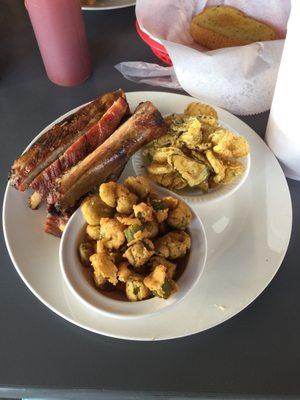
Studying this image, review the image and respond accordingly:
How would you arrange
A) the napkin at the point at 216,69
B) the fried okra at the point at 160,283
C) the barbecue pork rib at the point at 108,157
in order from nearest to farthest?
→ the fried okra at the point at 160,283, the barbecue pork rib at the point at 108,157, the napkin at the point at 216,69

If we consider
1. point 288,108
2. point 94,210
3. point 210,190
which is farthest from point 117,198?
point 288,108

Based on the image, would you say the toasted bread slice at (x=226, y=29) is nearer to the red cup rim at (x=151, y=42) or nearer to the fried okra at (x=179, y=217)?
the red cup rim at (x=151, y=42)

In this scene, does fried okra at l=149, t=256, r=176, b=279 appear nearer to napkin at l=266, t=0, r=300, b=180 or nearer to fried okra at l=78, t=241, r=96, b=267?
fried okra at l=78, t=241, r=96, b=267

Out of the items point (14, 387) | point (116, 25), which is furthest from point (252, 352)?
point (116, 25)

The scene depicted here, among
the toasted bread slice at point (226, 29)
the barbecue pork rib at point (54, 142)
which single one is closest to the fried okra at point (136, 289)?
the barbecue pork rib at point (54, 142)

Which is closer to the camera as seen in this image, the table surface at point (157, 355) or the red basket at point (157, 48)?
the table surface at point (157, 355)

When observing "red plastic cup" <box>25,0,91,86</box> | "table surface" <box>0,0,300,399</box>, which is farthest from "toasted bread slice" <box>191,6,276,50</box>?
"table surface" <box>0,0,300,399</box>

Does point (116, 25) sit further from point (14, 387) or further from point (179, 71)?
point (14, 387)

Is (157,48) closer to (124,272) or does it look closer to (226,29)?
(226,29)
